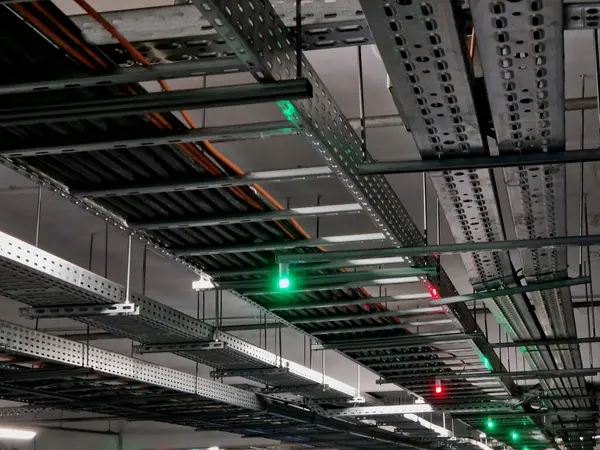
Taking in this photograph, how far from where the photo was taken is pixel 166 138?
11.3ft

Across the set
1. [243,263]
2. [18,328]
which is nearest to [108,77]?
[243,263]

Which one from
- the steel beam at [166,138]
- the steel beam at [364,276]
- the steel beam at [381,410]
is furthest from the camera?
the steel beam at [381,410]

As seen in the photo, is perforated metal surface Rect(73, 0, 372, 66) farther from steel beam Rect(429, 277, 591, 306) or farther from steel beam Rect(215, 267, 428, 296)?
steel beam Rect(429, 277, 591, 306)

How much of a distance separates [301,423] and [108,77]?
29.0ft

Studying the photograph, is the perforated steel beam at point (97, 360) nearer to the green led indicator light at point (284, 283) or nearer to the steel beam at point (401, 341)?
the steel beam at point (401, 341)

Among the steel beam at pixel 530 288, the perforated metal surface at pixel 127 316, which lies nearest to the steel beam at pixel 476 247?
the steel beam at pixel 530 288

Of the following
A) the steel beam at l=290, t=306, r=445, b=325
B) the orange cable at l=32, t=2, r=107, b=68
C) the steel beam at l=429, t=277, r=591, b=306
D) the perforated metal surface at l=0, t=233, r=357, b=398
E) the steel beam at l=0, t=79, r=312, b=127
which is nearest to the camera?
the steel beam at l=0, t=79, r=312, b=127

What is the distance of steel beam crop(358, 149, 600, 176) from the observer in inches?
125

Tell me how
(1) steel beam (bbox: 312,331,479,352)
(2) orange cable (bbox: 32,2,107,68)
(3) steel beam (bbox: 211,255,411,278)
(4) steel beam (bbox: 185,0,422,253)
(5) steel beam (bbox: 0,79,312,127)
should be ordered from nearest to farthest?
(4) steel beam (bbox: 185,0,422,253) < (5) steel beam (bbox: 0,79,312,127) < (2) orange cable (bbox: 32,2,107,68) < (3) steel beam (bbox: 211,255,411,278) < (1) steel beam (bbox: 312,331,479,352)

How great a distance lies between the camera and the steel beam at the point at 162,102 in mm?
2793

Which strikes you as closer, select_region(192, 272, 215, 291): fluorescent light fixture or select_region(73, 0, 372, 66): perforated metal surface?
select_region(73, 0, 372, 66): perforated metal surface

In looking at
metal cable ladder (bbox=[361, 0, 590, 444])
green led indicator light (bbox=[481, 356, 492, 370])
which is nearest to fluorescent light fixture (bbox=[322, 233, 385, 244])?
metal cable ladder (bbox=[361, 0, 590, 444])

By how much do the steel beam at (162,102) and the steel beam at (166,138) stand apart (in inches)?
16.1

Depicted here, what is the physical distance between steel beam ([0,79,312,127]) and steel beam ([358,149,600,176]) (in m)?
0.58
